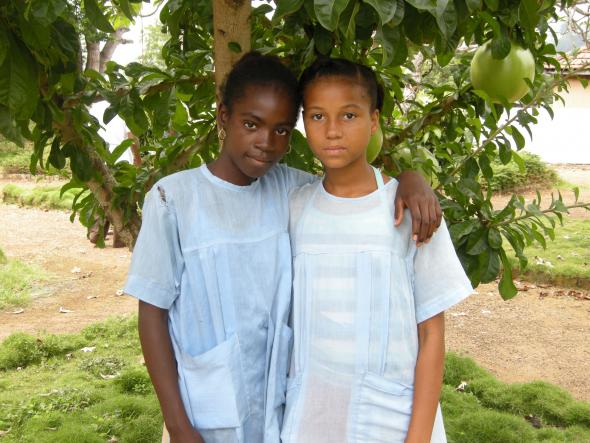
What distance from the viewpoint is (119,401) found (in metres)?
3.36

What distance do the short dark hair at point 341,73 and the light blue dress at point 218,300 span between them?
0.27 meters

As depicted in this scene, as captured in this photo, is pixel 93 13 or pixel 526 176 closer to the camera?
pixel 93 13

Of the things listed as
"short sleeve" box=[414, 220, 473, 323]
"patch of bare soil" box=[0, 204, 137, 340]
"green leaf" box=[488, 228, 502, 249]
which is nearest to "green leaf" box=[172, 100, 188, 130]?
"green leaf" box=[488, 228, 502, 249]

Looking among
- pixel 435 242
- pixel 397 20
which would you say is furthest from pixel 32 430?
pixel 397 20

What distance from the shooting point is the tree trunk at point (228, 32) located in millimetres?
1459

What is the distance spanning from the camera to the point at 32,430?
308 centimetres

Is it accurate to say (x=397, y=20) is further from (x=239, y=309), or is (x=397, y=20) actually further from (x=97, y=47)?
(x=97, y=47)

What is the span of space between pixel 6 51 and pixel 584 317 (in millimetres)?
4686

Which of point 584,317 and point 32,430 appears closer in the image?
point 32,430

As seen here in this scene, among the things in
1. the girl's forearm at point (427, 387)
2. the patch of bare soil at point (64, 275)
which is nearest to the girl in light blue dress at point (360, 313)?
the girl's forearm at point (427, 387)

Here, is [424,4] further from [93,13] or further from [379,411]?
[379,411]

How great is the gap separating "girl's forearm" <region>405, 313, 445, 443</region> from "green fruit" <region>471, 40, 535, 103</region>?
2.96 feet

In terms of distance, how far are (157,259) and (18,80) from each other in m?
0.38

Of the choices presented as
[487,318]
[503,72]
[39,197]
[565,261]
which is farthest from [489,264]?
[39,197]
